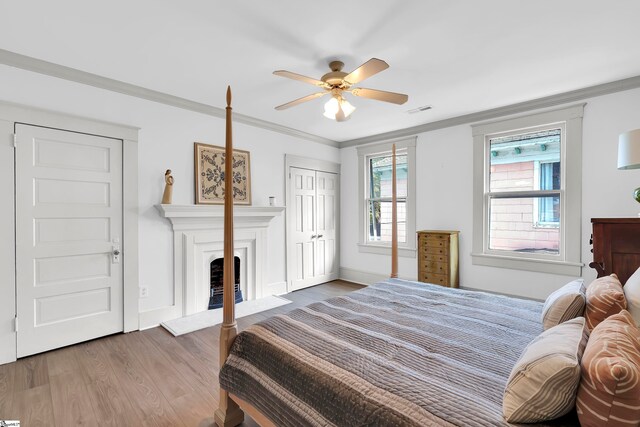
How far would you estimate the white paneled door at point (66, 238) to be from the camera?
2.53 meters

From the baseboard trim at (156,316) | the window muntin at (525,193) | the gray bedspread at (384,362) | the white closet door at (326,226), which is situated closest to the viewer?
the gray bedspread at (384,362)

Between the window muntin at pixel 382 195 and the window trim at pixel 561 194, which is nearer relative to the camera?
the window trim at pixel 561 194

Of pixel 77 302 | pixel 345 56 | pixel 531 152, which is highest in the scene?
pixel 345 56

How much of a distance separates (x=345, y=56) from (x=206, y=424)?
2.81 m

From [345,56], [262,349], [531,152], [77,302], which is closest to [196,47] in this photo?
[345,56]

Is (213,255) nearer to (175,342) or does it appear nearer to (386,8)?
(175,342)

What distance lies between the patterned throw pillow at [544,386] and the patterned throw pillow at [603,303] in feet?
1.82

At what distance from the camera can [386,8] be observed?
75.6 inches

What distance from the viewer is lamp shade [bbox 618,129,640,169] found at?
7.18ft

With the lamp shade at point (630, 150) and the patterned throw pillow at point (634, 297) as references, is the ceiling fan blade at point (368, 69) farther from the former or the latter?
the lamp shade at point (630, 150)

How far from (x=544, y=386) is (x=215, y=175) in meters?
3.59

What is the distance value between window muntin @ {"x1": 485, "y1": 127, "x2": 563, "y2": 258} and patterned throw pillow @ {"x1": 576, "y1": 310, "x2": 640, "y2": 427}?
10.2ft

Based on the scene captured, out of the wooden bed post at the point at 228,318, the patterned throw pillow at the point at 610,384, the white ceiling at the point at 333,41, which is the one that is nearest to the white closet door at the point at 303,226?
the white ceiling at the point at 333,41

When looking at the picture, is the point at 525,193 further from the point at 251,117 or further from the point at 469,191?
the point at 251,117
